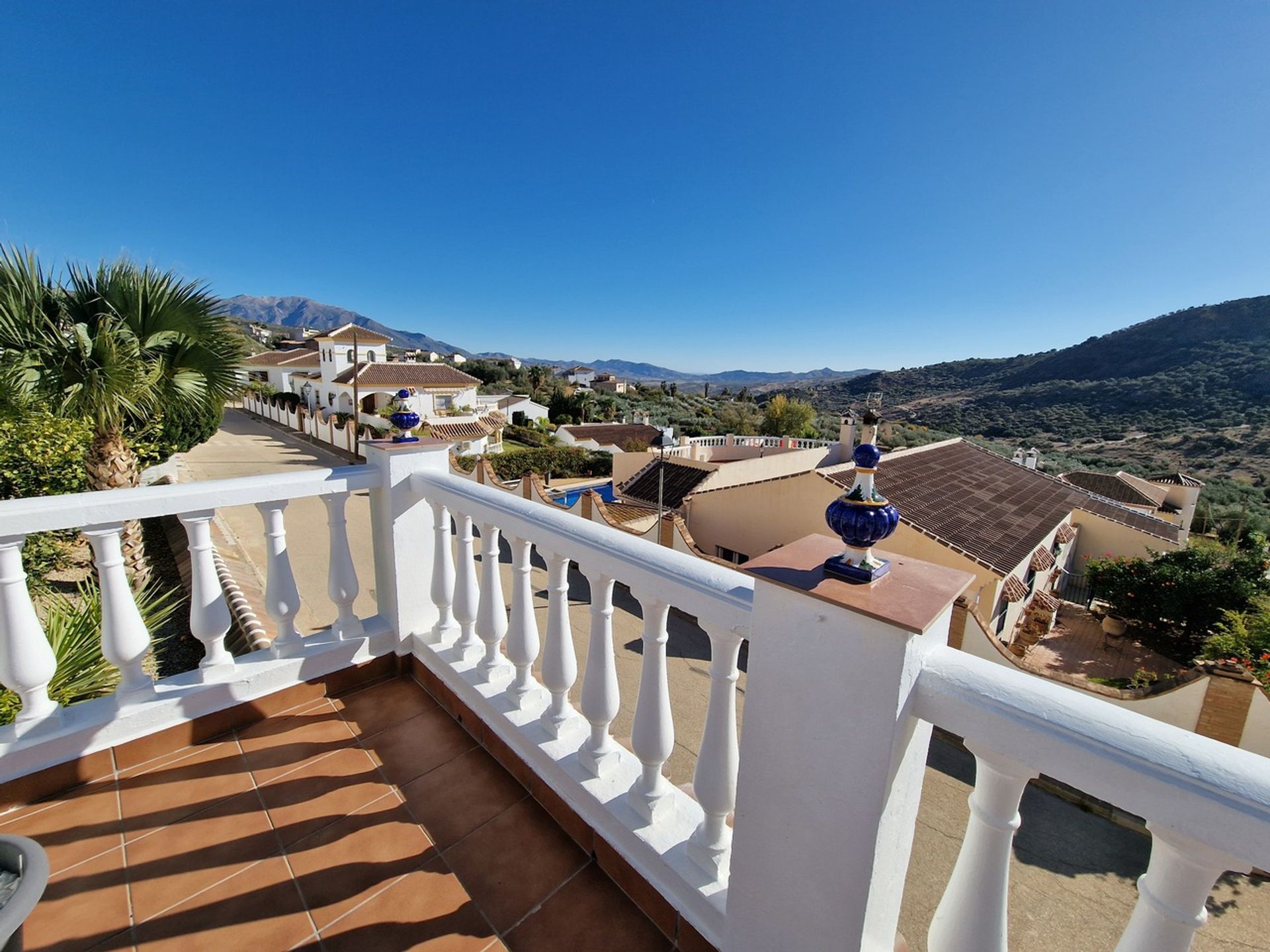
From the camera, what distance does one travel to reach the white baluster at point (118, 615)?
1.75 m

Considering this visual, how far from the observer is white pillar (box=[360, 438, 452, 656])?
235 centimetres

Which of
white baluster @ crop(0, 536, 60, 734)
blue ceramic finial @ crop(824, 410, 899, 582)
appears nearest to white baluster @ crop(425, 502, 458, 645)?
white baluster @ crop(0, 536, 60, 734)

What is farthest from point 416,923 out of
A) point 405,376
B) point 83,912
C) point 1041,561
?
point 405,376

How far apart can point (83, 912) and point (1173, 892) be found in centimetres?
245

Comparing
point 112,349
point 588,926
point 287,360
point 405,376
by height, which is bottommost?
point 588,926

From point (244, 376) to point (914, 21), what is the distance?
8.91 m

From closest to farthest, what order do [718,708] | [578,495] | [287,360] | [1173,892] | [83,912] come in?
[1173,892], [718,708], [83,912], [578,495], [287,360]

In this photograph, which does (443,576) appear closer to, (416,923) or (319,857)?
(319,857)

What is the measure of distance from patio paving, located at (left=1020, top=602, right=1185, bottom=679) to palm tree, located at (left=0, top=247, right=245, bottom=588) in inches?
546

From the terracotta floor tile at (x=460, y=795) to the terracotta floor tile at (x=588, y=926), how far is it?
40 centimetres

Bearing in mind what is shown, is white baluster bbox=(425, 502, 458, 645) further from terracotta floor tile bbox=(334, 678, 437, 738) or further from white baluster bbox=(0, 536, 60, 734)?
white baluster bbox=(0, 536, 60, 734)

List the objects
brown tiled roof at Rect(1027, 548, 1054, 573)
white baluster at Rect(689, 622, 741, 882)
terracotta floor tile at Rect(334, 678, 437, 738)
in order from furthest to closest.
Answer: brown tiled roof at Rect(1027, 548, 1054, 573) < terracotta floor tile at Rect(334, 678, 437, 738) < white baluster at Rect(689, 622, 741, 882)

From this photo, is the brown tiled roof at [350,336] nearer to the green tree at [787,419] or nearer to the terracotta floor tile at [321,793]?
the green tree at [787,419]

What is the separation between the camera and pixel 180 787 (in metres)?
1.87
